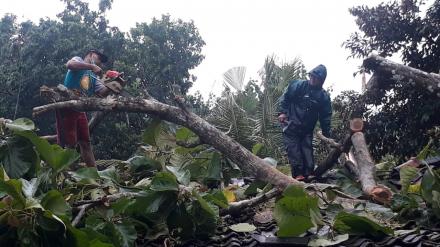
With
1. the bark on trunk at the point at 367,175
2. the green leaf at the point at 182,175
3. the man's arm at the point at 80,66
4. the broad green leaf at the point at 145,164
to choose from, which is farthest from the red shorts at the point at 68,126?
the bark on trunk at the point at 367,175

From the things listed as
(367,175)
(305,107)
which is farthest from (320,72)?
(367,175)

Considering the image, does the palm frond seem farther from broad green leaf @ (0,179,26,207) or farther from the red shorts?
broad green leaf @ (0,179,26,207)

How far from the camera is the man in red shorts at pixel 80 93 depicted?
15.7 feet

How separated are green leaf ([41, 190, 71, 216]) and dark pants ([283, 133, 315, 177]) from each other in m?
3.05

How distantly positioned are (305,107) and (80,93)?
2352mm

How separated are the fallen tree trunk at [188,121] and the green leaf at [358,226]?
1193 millimetres

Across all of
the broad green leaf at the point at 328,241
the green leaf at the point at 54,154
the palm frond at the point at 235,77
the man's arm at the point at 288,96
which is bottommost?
the broad green leaf at the point at 328,241

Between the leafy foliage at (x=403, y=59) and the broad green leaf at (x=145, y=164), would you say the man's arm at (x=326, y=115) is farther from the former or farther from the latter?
the broad green leaf at (x=145, y=164)

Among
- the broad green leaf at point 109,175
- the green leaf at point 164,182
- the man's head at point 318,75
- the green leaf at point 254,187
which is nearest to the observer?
the green leaf at point 164,182

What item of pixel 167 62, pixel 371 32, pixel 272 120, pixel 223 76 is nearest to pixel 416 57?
pixel 371 32

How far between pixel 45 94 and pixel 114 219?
1.68 metres

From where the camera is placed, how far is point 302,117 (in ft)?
17.4

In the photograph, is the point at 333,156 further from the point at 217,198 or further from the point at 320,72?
the point at 217,198

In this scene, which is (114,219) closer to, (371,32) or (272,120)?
(371,32)
